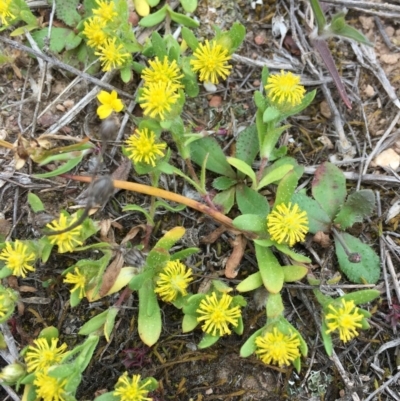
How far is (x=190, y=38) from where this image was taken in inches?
99.3

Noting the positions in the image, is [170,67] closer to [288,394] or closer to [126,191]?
[126,191]

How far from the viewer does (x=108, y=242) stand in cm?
243

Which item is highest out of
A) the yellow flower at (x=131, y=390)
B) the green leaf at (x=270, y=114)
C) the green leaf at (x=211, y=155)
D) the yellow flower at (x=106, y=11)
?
the yellow flower at (x=106, y=11)

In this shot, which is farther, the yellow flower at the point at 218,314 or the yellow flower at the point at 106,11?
the yellow flower at the point at 106,11

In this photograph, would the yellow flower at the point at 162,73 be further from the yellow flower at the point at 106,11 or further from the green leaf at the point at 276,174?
the green leaf at the point at 276,174

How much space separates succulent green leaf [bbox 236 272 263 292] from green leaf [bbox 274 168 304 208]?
0.34 meters

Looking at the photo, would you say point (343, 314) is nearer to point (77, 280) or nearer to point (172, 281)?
point (172, 281)

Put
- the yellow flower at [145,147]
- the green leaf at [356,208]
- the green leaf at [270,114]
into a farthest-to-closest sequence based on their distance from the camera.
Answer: the green leaf at [356,208]
the green leaf at [270,114]
the yellow flower at [145,147]

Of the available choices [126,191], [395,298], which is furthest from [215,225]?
[395,298]

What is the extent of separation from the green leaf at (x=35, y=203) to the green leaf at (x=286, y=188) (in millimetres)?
1061

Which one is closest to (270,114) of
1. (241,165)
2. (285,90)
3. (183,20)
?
(285,90)

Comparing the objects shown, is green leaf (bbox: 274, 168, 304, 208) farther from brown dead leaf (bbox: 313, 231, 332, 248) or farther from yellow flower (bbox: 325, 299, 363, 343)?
yellow flower (bbox: 325, 299, 363, 343)

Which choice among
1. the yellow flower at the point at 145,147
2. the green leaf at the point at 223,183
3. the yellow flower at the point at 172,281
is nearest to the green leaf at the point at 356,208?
the green leaf at the point at 223,183

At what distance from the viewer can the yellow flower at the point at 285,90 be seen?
2311 millimetres
